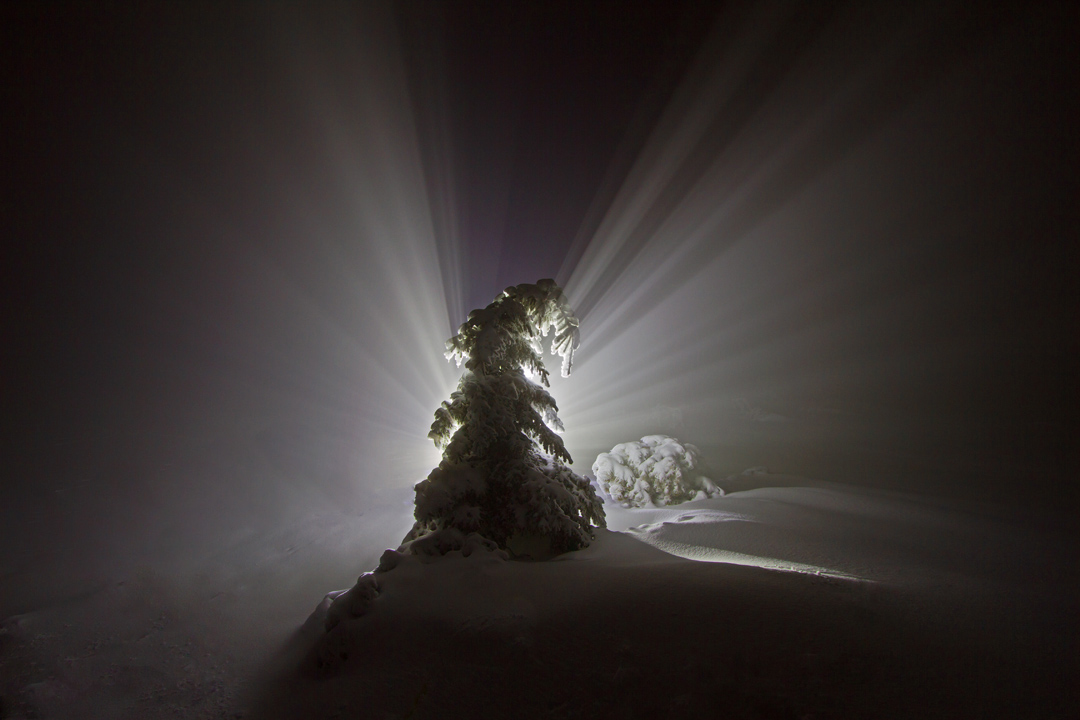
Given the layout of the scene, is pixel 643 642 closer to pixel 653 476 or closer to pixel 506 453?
pixel 506 453

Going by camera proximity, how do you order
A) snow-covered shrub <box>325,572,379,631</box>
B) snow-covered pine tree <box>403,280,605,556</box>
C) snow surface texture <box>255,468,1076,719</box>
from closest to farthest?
1. snow surface texture <box>255,468,1076,719</box>
2. snow-covered shrub <box>325,572,379,631</box>
3. snow-covered pine tree <box>403,280,605,556</box>

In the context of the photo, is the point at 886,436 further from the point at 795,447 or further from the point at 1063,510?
the point at 1063,510

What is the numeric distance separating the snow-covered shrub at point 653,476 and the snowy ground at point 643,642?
7257mm

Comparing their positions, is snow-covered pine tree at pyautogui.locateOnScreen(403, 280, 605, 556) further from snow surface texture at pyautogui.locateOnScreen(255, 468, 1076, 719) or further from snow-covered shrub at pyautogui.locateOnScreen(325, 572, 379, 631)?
snow-covered shrub at pyautogui.locateOnScreen(325, 572, 379, 631)

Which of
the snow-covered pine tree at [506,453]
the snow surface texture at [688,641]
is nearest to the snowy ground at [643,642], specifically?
the snow surface texture at [688,641]

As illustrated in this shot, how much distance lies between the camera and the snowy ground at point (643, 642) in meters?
2.16

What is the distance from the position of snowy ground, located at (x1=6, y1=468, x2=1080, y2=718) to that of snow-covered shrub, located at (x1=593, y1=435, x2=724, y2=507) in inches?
286

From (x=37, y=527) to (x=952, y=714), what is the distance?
71.0 feet

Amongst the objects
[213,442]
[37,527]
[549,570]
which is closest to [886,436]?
[549,570]

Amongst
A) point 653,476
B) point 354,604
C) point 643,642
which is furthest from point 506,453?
point 653,476

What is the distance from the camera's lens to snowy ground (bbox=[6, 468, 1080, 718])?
216 cm

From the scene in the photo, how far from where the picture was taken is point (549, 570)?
13.8ft

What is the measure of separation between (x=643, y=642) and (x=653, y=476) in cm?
1163

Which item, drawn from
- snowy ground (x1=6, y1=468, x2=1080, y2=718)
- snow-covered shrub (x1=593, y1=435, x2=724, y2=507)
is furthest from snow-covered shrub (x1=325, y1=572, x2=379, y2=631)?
snow-covered shrub (x1=593, y1=435, x2=724, y2=507)
